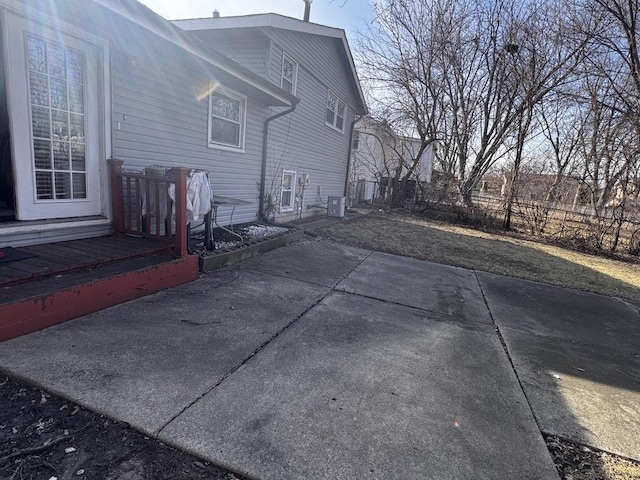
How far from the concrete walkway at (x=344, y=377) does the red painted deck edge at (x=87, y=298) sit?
90 millimetres

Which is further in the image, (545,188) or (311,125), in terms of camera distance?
(545,188)

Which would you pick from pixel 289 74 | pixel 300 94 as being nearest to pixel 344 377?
pixel 289 74

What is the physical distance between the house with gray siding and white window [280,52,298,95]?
2.22m

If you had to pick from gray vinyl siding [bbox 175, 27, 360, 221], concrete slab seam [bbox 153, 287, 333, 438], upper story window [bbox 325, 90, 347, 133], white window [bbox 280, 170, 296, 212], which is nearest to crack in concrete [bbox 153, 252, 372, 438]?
concrete slab seam [bbox 153, 287, 333, 438]

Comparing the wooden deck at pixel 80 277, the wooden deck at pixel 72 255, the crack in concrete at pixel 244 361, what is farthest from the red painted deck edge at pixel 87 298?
the crack in concrete at pixel 244 361

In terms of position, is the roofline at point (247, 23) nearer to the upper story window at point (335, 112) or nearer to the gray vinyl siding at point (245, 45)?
the gray vinyl siding at point (245, 45)

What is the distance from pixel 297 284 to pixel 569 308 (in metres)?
3.67

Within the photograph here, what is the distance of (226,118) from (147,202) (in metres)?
3.17

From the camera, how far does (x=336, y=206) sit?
1180 centimetres

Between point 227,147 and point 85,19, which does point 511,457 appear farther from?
point 227,147

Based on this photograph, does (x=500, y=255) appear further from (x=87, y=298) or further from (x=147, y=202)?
(x=87, y=298)

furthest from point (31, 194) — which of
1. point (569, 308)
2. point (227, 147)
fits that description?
point (569, 308)

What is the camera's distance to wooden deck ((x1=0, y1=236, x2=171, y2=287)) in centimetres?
282

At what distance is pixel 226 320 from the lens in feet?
10.7
